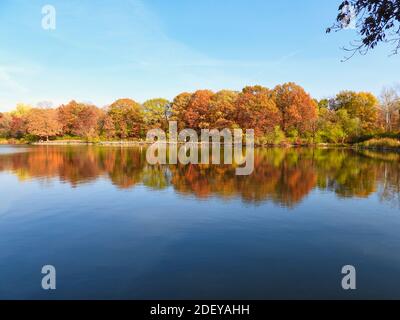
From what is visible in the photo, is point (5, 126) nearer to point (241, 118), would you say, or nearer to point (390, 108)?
point (241, 118)

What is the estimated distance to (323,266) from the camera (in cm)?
584

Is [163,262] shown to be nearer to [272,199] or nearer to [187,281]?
[187,281]

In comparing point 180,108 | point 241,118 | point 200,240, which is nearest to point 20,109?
point 180,108

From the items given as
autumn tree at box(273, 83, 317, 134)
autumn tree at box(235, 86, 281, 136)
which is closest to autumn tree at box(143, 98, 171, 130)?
autumn tree at box(235, 86, 281, 136)

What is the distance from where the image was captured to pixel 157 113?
68.0 meters

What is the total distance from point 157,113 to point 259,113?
2376cm

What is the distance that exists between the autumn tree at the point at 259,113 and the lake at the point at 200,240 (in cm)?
4011

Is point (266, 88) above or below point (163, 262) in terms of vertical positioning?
above

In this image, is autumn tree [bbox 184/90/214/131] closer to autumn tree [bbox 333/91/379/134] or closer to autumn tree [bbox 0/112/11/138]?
autumn tree [bbox 333/91/379/134]

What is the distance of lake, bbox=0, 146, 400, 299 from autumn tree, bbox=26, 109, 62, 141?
5562 centimetres

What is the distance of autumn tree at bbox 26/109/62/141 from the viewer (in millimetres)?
64000

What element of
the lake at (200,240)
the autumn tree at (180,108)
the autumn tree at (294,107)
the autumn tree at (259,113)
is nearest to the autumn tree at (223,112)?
the autumn tree at (259,113)

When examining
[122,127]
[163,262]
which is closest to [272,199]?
[163,262]

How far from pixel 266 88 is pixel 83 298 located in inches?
2204
